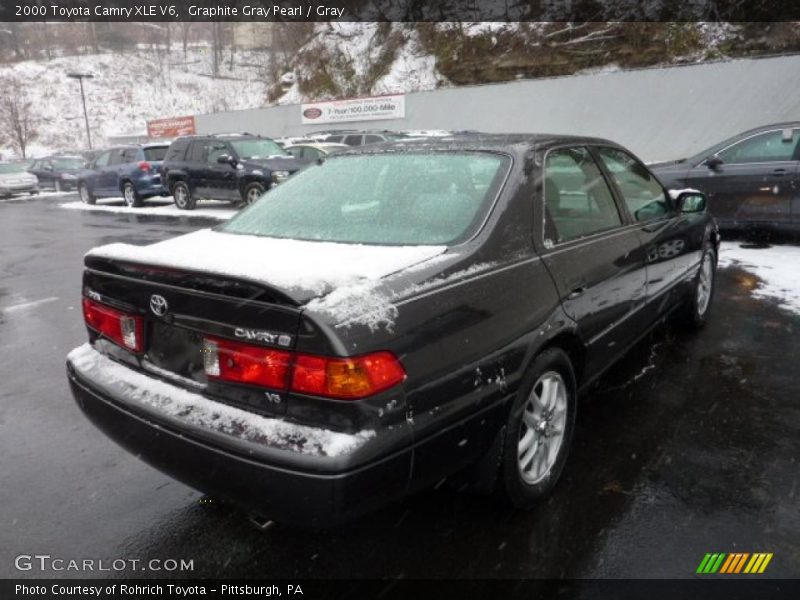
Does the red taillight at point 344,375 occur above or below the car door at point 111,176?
above

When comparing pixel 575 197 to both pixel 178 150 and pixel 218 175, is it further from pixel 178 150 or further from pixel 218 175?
pixel 178 150

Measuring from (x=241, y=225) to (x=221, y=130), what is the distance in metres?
31.6

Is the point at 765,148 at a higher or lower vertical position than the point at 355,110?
lower

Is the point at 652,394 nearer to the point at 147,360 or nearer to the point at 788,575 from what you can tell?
the point at 788,575

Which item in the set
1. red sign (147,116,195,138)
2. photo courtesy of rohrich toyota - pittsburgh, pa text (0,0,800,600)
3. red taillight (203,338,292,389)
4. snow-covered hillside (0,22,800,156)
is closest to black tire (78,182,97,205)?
red sign (147,116,195,138)

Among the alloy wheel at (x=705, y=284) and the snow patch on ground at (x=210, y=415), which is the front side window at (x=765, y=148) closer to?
the alloy wheel at (x=705, y=284)

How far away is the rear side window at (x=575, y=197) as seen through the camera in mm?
2885

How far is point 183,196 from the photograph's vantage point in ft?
51.0

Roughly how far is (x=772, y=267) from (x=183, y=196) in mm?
13398

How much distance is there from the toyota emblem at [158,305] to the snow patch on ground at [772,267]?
5.25 metres

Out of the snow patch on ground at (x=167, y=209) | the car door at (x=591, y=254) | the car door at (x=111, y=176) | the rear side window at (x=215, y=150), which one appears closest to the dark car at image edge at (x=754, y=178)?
the car door at (x=591, y=254)

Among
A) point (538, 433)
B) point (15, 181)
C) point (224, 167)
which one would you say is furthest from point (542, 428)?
point (15, 181)

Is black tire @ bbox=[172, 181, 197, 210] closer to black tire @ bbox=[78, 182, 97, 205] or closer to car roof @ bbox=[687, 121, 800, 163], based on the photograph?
black tire @ bbox=[78, 182, 97, 205]

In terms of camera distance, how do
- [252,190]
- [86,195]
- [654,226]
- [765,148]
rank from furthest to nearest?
1. [86,195]
2. [252,190]
3. [765,148]
4. [654,226]
